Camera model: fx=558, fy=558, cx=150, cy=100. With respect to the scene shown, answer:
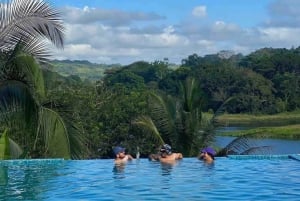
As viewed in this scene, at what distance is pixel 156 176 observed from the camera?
43.0 feet

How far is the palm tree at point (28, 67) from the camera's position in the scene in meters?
12.0

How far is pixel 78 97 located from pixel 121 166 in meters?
10.4

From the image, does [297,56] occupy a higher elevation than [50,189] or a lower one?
higher

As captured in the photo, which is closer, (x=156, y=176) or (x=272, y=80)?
(x=156, y=176)

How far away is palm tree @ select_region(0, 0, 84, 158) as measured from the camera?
1202 centimetres

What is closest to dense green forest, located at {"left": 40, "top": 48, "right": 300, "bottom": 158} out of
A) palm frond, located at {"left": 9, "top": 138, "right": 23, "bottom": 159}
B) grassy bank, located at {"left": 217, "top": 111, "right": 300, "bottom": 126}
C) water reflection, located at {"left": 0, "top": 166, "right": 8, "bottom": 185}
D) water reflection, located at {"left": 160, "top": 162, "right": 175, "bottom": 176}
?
palm frond, located at {"left": 9, "top": 138, "right": 23, "bottom": 159}

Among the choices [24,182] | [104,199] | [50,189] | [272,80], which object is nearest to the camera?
[104,199]

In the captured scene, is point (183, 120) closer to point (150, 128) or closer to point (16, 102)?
point (150, 128)

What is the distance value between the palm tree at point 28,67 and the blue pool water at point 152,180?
1.24 metres

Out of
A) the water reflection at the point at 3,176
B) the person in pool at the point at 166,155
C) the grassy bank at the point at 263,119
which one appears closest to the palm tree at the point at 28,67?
the water reflection at the point at 3,176

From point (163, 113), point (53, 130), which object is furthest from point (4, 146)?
point (163, 113)

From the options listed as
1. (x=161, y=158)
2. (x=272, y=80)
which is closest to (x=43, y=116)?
(x=161, y=158)

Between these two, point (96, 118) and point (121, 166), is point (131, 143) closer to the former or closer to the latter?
point (96, 118)

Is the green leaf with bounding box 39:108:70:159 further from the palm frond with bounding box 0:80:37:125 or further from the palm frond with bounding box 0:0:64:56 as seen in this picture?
the palm frond with bounding box 0:0:64:56
